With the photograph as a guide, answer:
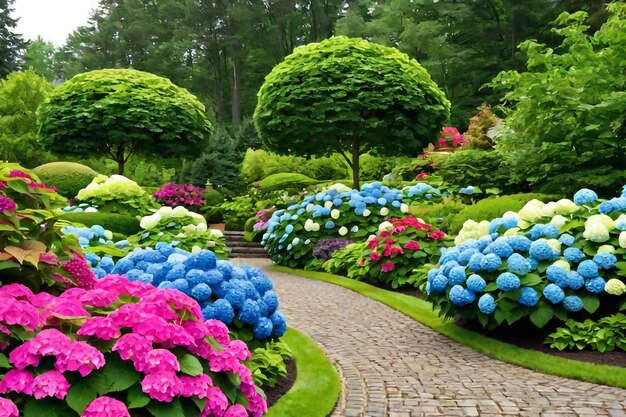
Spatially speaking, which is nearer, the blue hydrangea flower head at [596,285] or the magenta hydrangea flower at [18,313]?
the magenta hydrangea flower at [18,313]

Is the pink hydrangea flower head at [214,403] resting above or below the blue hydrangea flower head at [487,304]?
below

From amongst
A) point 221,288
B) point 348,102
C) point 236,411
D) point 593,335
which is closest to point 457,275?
point 593,335

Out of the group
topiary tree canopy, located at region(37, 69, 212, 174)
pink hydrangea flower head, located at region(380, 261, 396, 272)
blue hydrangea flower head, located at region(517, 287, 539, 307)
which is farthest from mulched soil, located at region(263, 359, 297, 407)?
topiary tree canopy, located at region(37, 69, 212, 174)

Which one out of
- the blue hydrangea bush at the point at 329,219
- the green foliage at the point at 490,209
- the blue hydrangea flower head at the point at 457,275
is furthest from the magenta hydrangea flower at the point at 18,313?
the blue hydrangea bush at the point at 329,219

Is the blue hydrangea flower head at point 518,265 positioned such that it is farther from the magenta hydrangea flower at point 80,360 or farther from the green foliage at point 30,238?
the magenta hydrangea flower at point 80,360

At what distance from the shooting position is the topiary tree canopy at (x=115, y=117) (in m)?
14.5

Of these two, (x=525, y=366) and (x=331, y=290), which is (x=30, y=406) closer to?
(x=525, y=366)

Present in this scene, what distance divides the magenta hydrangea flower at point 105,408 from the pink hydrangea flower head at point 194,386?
0.22 m

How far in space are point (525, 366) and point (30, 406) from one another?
381cm

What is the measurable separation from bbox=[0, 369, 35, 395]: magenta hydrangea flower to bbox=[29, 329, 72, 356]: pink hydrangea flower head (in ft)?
0.28

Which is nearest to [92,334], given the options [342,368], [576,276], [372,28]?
[342,368]

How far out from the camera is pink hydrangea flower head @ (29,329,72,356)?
2.06 metres

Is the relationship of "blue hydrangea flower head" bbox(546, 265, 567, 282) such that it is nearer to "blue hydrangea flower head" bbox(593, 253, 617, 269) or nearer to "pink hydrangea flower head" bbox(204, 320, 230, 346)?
"blue hydrangea flower head" bbox(593, 253, 617, 269)

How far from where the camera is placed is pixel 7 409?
1.89 meters
